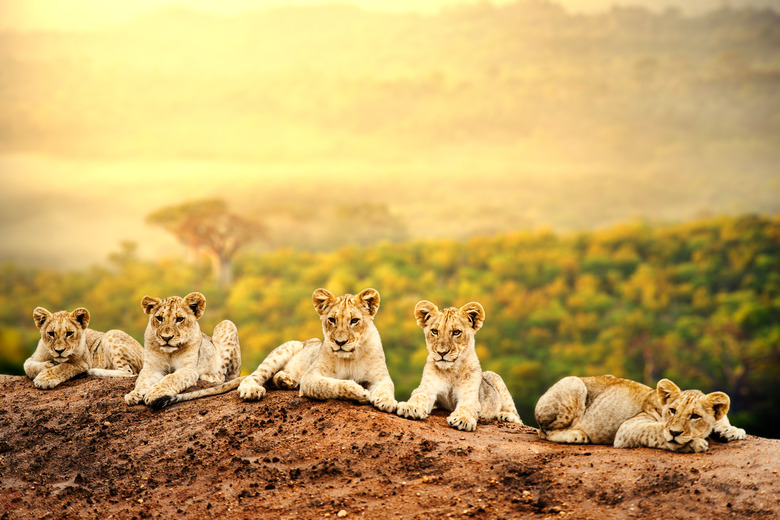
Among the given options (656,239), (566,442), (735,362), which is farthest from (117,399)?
(656,239)

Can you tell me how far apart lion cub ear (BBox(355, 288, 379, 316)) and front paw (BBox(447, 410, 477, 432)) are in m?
1.87

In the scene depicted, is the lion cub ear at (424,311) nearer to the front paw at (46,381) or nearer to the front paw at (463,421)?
the front paw at (463,421)

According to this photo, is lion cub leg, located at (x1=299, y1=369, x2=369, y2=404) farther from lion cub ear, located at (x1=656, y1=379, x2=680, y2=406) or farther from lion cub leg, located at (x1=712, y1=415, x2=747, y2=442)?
lion cub leg, located at (x1=712, y1=415, x2=747, y2=442)

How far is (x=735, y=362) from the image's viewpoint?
56031 mm

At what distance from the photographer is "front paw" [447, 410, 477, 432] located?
11766mm

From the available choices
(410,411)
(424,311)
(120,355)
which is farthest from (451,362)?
(120,355)

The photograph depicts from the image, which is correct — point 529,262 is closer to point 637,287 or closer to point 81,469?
point 637,287

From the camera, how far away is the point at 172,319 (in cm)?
1343

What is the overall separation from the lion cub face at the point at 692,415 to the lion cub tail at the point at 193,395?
255 inches

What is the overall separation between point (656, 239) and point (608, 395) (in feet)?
182

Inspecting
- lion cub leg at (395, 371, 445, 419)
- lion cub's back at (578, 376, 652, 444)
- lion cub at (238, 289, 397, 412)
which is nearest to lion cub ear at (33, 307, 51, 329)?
lion cub at (238, 289, 397, 412)

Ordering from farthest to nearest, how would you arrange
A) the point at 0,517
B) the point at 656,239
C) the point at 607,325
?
the point at 656,239 → the point at 607,325 → the point at 0,517

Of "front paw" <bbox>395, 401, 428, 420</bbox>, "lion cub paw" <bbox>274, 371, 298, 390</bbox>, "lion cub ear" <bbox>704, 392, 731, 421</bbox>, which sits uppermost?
"lion cub ear" <bbox>704, 392, 731, 421</bbox>

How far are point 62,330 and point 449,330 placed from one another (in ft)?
22.9
